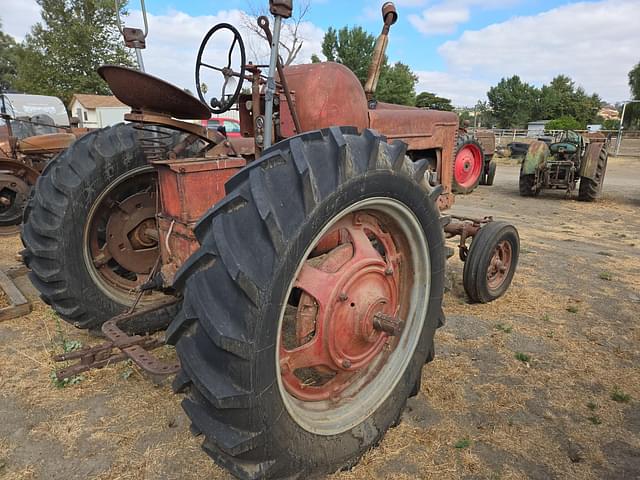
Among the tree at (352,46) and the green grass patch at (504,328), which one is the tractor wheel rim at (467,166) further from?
the tree at (352,46)

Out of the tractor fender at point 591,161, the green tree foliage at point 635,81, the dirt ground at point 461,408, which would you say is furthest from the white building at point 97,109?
the green tree foliage at point 635,81

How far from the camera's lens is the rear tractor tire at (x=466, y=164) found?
956 cm

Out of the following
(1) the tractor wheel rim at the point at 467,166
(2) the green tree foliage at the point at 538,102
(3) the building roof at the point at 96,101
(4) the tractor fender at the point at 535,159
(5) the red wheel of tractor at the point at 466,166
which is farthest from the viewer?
(2) the green tree foliage at the point at 538,102

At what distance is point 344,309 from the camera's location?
196cm

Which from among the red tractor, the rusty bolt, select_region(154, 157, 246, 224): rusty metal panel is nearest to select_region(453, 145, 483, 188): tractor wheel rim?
the red tractor

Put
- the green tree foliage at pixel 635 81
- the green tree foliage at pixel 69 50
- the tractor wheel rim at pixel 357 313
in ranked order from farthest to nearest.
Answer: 1. the green tree foliage at pixel 635 81
2. the green tree foliage at pixel 69 50
3. the tractor wheel rim at pixel 357 313

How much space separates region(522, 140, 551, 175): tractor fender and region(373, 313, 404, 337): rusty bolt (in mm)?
9679

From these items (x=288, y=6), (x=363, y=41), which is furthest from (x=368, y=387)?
(x=363, y=41)

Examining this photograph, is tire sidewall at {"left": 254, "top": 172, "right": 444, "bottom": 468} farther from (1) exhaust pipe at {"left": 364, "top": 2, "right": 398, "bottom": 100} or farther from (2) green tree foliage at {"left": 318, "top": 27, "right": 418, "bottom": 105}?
(2) green tree foliage at {"left": 318, "top": 27, "right": 418, "bottom": 105}

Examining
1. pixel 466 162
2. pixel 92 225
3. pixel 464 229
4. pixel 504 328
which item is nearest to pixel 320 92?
pixel 92 225

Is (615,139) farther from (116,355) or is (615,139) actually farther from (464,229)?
(116,355)

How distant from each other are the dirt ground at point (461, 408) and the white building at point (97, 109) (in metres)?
32.2

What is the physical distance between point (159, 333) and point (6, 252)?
4.16 meters

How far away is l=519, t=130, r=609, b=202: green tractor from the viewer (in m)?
9.74
